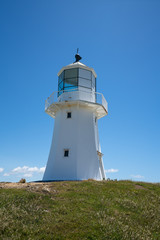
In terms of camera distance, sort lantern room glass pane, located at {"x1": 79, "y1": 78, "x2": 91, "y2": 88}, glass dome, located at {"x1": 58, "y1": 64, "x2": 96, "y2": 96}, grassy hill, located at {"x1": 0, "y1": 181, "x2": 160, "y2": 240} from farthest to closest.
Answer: lantern room glass pane, located at {"x1": 79, "y1": 78, "x2": 91, "y2": 88}, glass dome, located at {"x1": 58, "y1": 64, "x2": 96, "y2": 96}, grassy hill, located at {"x1": 0, "y1": 181, "x2": 160, "y2": 240}

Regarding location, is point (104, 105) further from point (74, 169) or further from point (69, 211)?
point (69, 211)

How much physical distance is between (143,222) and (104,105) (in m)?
14.8

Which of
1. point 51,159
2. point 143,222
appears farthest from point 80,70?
point 143,222

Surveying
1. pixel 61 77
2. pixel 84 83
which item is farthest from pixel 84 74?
pixel 61 77

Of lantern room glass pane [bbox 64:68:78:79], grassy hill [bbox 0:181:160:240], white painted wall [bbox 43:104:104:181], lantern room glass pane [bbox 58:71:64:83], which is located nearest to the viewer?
grassy hill [bbox 0:181:160:240]

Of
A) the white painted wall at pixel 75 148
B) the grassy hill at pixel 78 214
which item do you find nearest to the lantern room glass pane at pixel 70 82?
the white painted wall at pixel 75 148

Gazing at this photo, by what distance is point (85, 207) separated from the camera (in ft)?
36.3

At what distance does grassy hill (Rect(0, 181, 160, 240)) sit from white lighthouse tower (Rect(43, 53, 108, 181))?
629 centimetres

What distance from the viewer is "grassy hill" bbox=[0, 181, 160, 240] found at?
8.40 meters

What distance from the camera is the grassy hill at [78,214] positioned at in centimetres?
840

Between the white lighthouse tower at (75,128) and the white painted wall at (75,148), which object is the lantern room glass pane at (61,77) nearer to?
the white lighthouse tower at (75,128)

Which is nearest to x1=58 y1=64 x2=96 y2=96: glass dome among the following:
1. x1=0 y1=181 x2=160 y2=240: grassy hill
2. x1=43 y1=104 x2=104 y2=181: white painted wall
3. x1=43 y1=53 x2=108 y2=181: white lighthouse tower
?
x1=43 y1=53 x2=108 y2=181: white lighthouse tower

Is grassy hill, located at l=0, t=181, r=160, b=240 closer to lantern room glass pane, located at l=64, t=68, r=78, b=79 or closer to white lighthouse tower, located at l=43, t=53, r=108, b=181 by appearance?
white lighthouse tower, located at l=43, t=53, r=108, b=181

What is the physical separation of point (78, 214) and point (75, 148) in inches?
449
